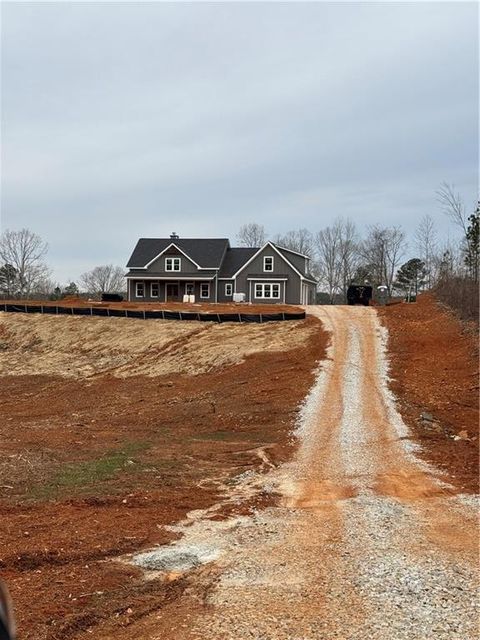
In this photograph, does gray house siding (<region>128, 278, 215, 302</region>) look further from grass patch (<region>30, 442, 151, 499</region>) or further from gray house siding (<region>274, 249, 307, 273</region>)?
grass patch (<region>30, 442, 151, 499</region>)

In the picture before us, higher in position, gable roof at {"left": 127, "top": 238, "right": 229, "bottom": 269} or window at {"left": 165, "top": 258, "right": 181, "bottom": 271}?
gable roof at {"left": 127, "top": 238, "right": 229, "bottom": 269}

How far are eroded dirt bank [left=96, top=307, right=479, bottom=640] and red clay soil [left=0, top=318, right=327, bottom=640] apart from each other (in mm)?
456

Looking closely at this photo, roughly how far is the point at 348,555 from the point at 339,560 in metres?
0.18

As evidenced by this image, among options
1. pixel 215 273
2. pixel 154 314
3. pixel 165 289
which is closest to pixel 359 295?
pixel 215 273

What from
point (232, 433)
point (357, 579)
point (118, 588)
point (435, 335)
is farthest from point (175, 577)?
point (435, 335)

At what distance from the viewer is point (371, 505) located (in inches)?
296

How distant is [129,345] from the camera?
28.7 meters

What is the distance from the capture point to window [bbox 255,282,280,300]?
45.5 m

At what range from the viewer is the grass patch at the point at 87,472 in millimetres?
7605

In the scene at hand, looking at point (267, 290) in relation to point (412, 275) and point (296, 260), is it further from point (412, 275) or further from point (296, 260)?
point (412, 275)

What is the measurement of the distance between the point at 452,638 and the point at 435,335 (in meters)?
20.6

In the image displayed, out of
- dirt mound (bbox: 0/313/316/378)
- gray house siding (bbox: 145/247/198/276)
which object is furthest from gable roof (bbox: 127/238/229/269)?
dirt mound (bbox: 0/313/316/378)

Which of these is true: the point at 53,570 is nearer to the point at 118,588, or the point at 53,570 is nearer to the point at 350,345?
the point at 118,588

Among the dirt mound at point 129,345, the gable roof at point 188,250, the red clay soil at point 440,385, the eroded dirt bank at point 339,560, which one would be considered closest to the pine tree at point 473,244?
the red clay soil at point 440,385
